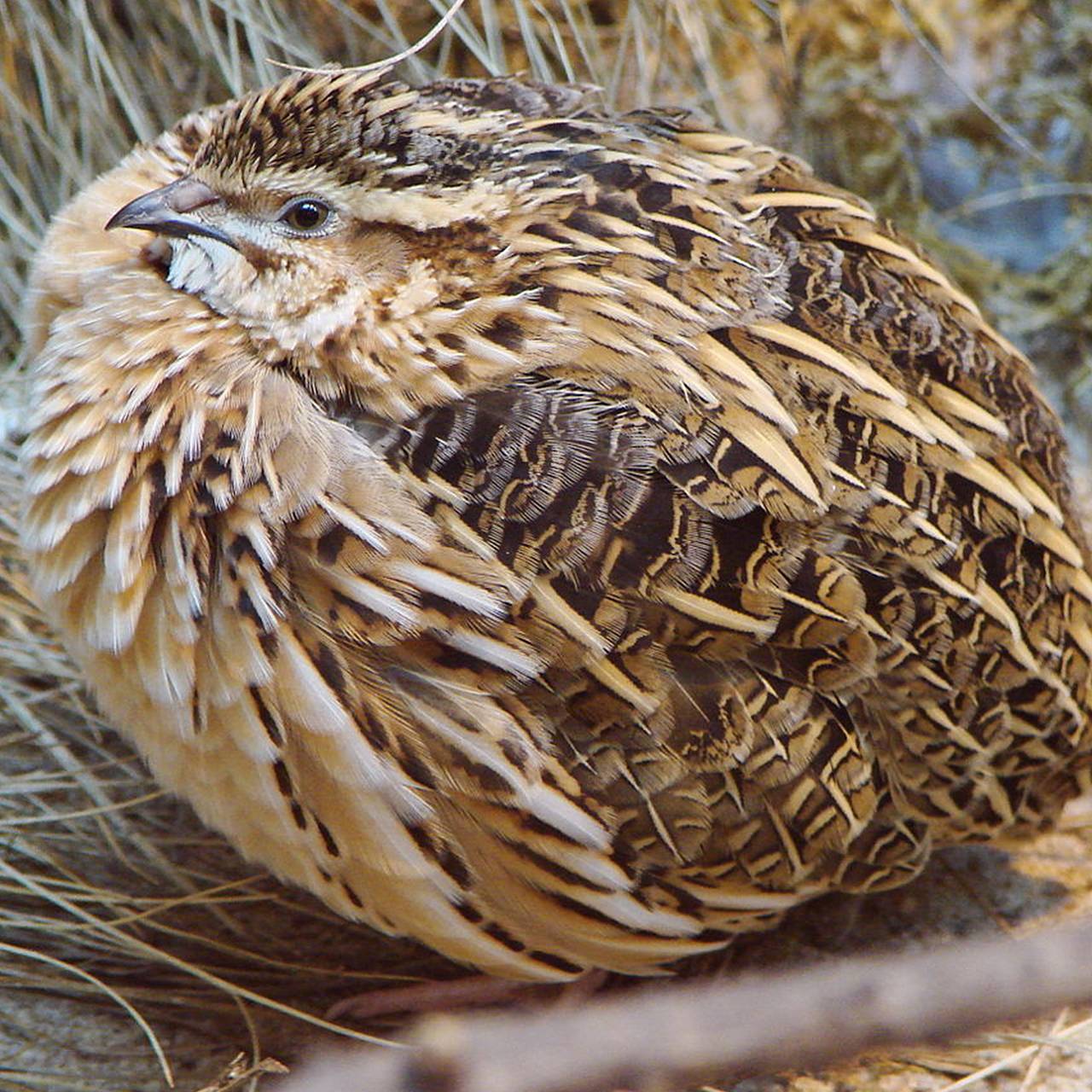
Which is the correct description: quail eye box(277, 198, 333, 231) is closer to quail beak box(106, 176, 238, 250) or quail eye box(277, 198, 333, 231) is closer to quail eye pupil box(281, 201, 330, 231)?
quail eye pupil box(281, 201, 330, 231)

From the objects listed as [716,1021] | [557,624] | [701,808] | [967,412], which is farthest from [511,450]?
[716,1021]

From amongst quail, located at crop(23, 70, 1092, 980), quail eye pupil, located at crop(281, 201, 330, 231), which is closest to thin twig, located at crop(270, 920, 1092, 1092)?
quail, located at crop(23, 70, 1092, 980)

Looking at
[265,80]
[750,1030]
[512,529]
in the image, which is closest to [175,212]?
[512,529]

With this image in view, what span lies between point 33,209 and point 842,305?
2.19 metres

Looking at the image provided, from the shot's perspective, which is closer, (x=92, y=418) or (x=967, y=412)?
(x=92, y=418)

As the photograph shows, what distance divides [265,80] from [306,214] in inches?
55.1

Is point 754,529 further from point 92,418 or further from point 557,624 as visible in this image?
point 92,418

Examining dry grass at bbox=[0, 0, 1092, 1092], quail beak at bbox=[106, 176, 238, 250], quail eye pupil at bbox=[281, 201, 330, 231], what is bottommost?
dry grass at bbox=[0, 0, 1092, 1092]

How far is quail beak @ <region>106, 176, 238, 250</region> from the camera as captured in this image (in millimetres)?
2562

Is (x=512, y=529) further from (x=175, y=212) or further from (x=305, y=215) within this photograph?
(x=175, y=212)

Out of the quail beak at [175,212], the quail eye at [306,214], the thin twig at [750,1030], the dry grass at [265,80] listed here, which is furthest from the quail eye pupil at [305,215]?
the thin twig at [750,1030]

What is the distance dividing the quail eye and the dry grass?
122 centimetres

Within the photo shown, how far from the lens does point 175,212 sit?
2.57 metres

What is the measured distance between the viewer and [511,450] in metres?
2.41
